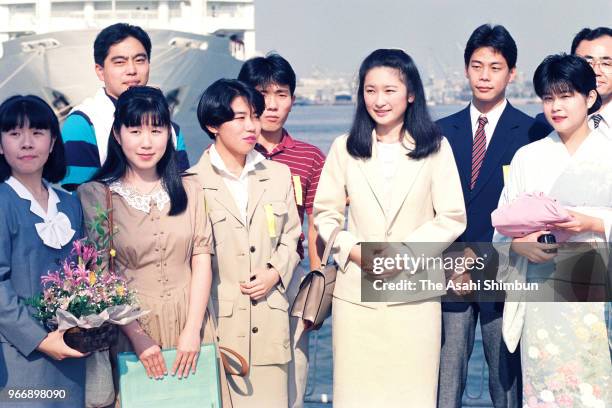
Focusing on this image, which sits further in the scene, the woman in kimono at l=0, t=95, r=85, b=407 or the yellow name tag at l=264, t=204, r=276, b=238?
the yellow name tag at l=264, t=204, r=276, b=238

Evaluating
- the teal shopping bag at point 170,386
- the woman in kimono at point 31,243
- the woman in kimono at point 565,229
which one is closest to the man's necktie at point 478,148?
the woman in kimono at point 565,229

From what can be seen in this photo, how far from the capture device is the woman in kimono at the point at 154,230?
139 inches

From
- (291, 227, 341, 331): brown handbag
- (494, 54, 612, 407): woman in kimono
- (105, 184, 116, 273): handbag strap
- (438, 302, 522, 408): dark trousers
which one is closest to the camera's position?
(105, 184, 116, 273): handbag strap

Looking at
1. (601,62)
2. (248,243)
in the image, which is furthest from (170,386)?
(601,62)

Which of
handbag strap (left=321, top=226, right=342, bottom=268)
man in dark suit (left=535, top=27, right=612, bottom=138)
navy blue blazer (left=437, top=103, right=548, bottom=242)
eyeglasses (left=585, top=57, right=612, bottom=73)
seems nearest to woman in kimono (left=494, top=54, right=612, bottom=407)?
navy blue blazer (left=437, top=103, right=548, bottom=242)

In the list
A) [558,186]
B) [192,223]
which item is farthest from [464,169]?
[192,223]

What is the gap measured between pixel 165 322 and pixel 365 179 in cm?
106

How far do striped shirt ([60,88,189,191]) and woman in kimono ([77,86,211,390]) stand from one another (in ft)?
1.36

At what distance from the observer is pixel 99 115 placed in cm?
423

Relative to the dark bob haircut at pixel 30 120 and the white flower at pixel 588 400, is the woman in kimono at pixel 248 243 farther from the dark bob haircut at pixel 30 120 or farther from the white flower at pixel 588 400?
the white flower at pixel 588 400

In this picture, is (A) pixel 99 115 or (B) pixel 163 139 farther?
(A) pixel 99 115

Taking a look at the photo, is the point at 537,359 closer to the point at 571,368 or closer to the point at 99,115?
the point at 571,368

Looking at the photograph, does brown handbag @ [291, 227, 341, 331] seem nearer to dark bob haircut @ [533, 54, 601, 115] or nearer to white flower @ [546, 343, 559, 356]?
white flower @ [546, 343, 559, 356]

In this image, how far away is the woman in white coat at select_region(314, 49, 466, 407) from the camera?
3758 mm
